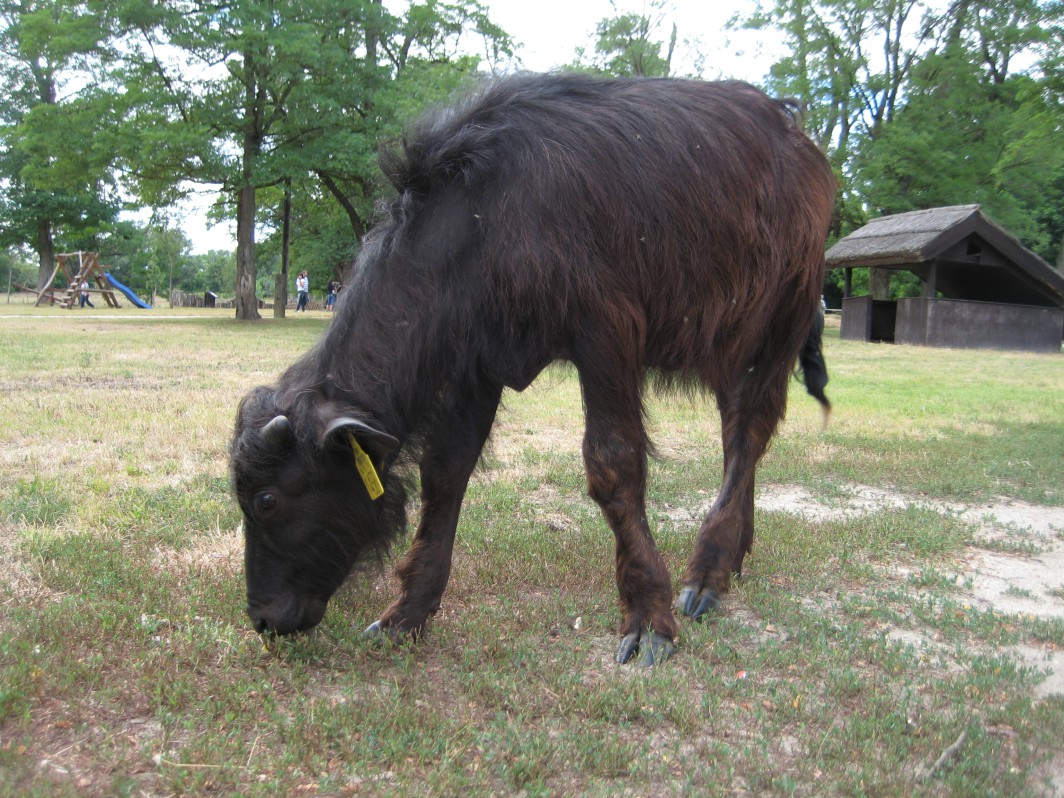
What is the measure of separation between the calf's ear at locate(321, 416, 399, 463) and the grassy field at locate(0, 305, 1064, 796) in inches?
27.5

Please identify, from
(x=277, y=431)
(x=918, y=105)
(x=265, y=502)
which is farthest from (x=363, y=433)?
(x=918, y=105)

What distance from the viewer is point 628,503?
11.5 feet

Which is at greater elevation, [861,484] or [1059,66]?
[1059,66]

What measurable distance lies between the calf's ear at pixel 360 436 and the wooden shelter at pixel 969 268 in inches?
751

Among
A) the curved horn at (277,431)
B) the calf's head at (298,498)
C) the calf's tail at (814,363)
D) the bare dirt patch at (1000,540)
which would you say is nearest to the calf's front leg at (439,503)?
the calf's head at (298,498)

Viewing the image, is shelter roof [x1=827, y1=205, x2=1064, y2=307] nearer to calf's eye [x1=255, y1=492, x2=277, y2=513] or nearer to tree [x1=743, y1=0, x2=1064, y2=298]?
tree [x1=743, y1=0, x2=1064, y2=298]

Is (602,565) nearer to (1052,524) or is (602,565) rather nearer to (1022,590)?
(1022,590)

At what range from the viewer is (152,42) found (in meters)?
22.9

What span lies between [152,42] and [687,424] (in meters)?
20.3

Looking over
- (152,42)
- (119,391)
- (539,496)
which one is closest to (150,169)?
(152,42)

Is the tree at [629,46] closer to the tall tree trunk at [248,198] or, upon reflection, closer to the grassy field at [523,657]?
the tall tree trunk at [248,198]

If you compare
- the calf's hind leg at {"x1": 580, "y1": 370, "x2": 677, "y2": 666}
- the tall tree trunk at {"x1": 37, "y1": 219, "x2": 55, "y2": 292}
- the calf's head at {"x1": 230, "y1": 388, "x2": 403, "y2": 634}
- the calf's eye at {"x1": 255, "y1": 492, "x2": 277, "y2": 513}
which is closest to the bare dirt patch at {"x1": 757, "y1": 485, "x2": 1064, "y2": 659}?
the calf's hind leg at {"x1": 580, "y1": 370, "x2": 677, "y2": 666}

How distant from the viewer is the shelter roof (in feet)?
65.6

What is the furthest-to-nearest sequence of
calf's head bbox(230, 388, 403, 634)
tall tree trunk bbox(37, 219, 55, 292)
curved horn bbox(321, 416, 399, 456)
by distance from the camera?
tall tree trunk bbox(37, 219, 55, 292) < calf's head bbox(230, 388, 403, 634) < curved horn bbox(321, 416, 399, 456)
